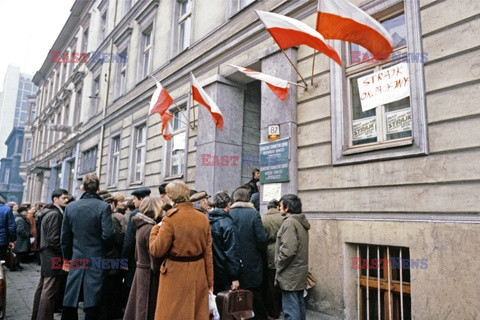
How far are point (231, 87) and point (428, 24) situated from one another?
502cm

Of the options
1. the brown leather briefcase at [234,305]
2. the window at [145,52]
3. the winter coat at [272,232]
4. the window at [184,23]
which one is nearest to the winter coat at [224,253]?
the brown leather briefcase at [234,305]

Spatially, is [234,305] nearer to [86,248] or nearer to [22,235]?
[86,248]

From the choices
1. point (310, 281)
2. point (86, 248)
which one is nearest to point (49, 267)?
point (86, 248)

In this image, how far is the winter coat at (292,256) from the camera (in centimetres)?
427

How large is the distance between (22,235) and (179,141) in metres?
5.14

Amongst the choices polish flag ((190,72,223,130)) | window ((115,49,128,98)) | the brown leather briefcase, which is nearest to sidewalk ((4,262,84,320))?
the brown leather briefcase

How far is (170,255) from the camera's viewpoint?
3.46 meters

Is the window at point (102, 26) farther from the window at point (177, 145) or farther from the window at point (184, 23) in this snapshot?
the window at point (177, 145)

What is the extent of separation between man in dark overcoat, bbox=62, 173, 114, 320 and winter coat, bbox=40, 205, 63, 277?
32 cm

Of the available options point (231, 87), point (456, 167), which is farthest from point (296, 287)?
point (231, 87)

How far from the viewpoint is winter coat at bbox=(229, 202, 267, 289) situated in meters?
4.62

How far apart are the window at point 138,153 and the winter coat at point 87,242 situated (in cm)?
765

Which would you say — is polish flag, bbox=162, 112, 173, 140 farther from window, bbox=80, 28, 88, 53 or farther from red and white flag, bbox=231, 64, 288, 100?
window, bbox=80, 28, 88, 53

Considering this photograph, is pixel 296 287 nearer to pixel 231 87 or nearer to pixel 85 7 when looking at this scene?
pixel 231 87
